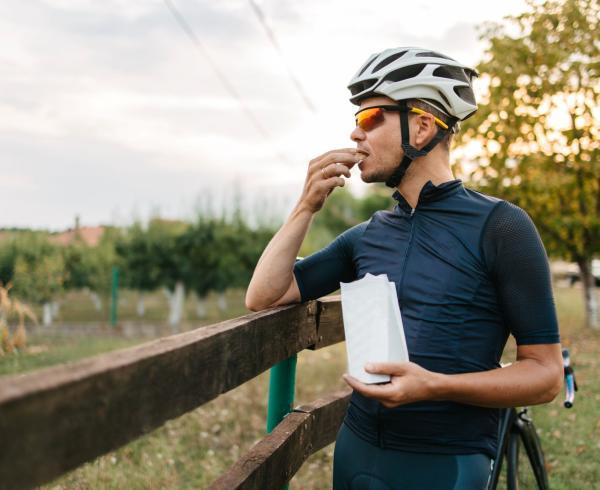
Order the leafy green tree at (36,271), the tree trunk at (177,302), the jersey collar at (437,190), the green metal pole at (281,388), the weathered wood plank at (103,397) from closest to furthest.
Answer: the weathered wood plank at (103,397) < the jersey collar at (437,190) < the green metal pole at (281,388) < the leafy green tree at (36,271) < the tree trunk at (177,302)

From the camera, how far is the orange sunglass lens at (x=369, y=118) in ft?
7.14

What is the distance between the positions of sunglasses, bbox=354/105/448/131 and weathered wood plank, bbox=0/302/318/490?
30.3 inches

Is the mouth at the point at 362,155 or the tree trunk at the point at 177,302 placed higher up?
the mouth at the point at 362,155

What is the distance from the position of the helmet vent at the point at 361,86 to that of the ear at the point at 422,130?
18 cm

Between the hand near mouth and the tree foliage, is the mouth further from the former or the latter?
the tree foliage

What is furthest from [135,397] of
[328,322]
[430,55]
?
[328,322]

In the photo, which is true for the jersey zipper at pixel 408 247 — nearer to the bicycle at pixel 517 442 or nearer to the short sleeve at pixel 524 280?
the short sleeve at pixel 524 280

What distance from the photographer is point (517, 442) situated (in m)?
3.38

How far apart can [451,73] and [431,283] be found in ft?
2.38

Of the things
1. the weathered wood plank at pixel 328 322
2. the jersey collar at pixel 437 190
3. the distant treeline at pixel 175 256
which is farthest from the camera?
the distant treeline at pixel 175 256

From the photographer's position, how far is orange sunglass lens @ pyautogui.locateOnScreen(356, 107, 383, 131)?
2.18 meters

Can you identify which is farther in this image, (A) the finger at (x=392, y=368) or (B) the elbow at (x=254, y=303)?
(B) the elbow at (x=254, y=303)

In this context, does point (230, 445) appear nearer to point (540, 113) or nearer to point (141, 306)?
point (540, 113)

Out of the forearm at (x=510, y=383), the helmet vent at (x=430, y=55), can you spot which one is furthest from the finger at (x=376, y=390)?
the helmet vent at (x=430, y=55)
